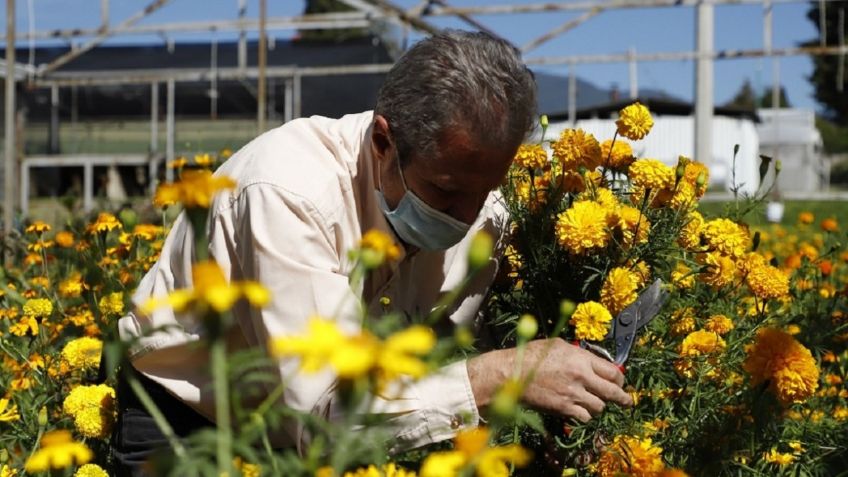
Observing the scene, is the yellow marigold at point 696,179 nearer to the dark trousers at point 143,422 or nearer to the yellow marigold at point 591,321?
the yellow marigold at point 591,321

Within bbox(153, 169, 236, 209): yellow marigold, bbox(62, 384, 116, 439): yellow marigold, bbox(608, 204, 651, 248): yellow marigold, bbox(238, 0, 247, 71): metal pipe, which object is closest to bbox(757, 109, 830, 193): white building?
bbox(238, 0, 247, 71): metal pipe

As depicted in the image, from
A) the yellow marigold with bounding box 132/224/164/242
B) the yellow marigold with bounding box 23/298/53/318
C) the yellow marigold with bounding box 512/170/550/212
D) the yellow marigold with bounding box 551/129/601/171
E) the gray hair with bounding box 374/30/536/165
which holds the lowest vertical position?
the yellow marigold with bounding box 23/298/53/318

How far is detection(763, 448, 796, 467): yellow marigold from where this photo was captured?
1.81m

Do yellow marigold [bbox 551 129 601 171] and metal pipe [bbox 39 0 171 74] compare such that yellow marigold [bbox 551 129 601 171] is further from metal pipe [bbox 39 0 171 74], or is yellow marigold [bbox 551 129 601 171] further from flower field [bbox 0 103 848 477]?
metal pipe [bbox 39 0 171 74]

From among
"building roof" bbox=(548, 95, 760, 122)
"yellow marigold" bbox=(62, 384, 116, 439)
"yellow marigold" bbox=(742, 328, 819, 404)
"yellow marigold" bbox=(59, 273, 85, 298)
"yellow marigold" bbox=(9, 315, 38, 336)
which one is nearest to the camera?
"yellow marigold" bbox=(742, 328, 819, 404)

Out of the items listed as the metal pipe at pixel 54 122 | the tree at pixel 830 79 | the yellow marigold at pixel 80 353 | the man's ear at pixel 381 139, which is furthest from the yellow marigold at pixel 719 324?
the tree at pixel 830 79

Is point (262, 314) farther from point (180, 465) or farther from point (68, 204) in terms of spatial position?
point (68, 204)

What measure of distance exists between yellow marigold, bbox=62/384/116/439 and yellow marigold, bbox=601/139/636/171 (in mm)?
1076

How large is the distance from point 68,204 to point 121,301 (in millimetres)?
1916

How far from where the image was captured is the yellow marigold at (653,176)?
6.21ft

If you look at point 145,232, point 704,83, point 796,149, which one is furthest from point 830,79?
point 145,232

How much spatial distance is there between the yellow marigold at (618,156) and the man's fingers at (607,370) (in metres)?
0.60

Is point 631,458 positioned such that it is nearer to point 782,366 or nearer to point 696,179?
point 782,366

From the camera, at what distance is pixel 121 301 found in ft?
6.93
